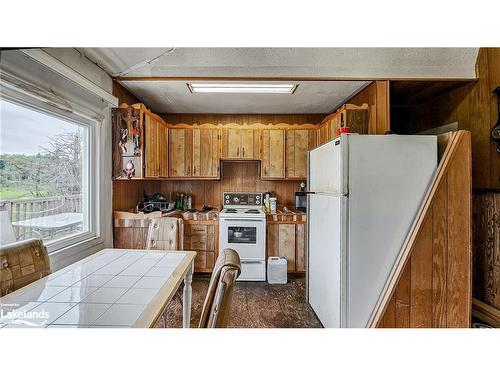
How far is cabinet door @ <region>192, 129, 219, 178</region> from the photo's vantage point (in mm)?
2943

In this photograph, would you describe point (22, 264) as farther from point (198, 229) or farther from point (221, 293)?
point (198, 229)

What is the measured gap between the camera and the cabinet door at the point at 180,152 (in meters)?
2.92

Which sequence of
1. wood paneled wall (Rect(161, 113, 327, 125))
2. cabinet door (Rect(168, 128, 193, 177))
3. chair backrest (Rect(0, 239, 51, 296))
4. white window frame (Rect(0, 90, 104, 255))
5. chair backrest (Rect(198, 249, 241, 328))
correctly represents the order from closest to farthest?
chair backrest (Rect(198, 249, 241, 328)) → chair backrest (Rect(0, 239, 51, 296)) → white window frame (Rect(0, 90, 104, 255)) → cabinet door (Rect(168, 128, 193, 177)) → wood paneled wall (Rect(161, 113, 327, 125))

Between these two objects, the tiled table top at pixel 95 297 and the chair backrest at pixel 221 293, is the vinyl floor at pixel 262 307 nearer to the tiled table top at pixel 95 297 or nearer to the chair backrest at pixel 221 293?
the tiled table top at pixel 95 297

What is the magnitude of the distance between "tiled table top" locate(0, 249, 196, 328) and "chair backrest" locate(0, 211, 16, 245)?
0.24m

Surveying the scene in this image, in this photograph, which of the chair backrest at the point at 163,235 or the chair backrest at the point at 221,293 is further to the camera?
the chair backrest at the point at 163,235

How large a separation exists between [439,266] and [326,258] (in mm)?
589

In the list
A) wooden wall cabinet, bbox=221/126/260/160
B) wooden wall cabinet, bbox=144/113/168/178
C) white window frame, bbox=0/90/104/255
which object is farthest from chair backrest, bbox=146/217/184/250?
wooden wall cabinet, bbox=221/126/260/160

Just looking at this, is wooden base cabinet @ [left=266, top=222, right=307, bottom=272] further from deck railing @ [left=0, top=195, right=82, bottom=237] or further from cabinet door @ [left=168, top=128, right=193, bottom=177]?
deck railing @ [left=0, top=195, right=82, bottom=237]

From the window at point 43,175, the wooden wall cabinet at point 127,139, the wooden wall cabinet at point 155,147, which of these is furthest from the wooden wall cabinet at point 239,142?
the window at point 43,175

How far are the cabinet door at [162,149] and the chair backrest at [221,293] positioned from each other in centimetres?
206
